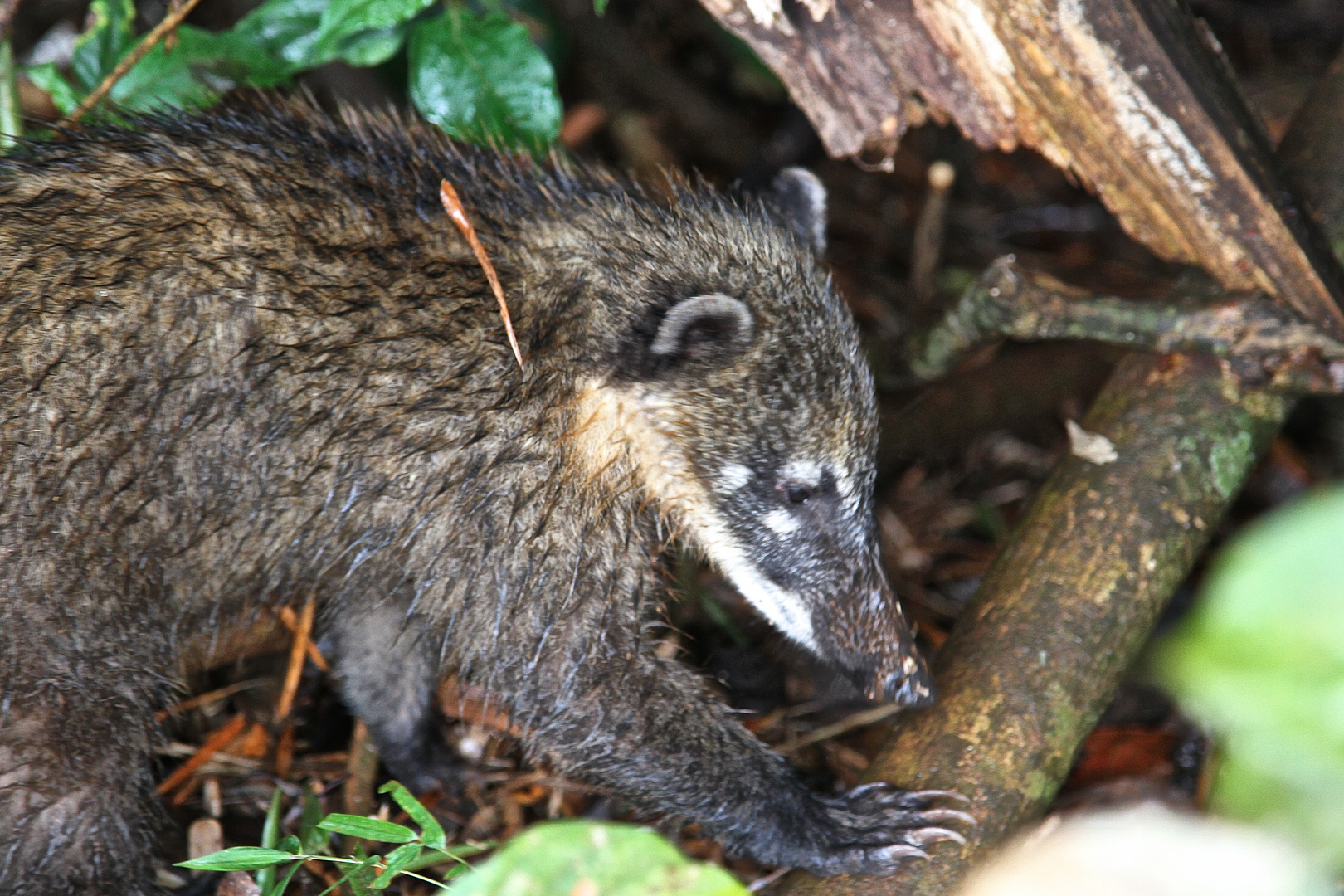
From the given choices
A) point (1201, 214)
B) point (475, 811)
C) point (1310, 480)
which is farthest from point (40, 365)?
point (1310, 480)

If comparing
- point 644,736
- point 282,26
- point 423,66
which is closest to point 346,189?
point 423,66

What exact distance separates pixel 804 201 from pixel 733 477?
1062 millimetres

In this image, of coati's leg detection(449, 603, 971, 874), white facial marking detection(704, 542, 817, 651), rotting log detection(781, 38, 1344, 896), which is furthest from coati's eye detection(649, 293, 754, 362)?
rotting log detection(781, 38, 1344, 896)

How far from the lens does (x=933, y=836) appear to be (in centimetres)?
269

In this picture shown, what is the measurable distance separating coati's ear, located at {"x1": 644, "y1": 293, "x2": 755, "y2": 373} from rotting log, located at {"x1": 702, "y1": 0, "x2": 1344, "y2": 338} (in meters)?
0.85

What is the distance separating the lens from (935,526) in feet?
14.7

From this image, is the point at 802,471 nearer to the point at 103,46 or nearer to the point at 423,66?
the point at 423,66

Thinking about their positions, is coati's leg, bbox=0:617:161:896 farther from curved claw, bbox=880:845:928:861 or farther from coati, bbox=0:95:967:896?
curved claw, bbox=880:845:928:861

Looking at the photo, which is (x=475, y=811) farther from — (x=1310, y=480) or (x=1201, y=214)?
(x=1310, y=480)

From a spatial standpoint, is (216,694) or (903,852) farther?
(216,694)

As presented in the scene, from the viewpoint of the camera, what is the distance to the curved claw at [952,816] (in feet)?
8.87

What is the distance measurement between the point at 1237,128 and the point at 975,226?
2216mm

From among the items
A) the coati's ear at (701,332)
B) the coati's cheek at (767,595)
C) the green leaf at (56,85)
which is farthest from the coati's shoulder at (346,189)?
the coati's cheek at (767,595)

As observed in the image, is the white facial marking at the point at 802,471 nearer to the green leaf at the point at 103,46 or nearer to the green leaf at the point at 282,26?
the green leaf at the point at 282,26
